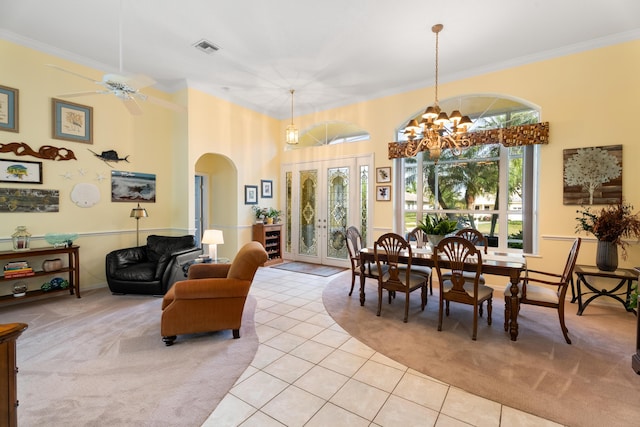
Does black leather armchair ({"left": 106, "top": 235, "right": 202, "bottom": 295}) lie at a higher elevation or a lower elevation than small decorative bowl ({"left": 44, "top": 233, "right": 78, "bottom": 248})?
lower

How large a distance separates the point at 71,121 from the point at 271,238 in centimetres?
394

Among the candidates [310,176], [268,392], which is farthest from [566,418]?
[310,176]

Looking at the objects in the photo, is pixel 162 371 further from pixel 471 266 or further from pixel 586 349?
pixel 586 349

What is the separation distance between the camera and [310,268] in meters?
6.09

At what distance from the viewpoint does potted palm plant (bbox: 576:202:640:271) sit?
11.5ft

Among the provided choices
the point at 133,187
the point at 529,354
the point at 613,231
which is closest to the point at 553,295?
the point at 529,354

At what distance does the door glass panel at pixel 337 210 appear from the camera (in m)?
6.17

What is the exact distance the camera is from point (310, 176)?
668cm

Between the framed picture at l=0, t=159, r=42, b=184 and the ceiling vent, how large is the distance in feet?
9.11

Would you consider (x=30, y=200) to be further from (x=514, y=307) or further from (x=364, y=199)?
(x=514, y=307)

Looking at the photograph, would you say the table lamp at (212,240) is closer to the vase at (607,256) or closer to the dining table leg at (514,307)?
the dining table leg at (514,307)

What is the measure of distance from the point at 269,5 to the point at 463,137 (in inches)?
135

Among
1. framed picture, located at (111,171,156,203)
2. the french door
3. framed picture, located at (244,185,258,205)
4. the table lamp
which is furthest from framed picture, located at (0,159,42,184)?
the french door

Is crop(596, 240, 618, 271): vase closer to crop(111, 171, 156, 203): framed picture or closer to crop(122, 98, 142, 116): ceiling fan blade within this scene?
crop(122, 98, 142, 116): ceiling fan blade
